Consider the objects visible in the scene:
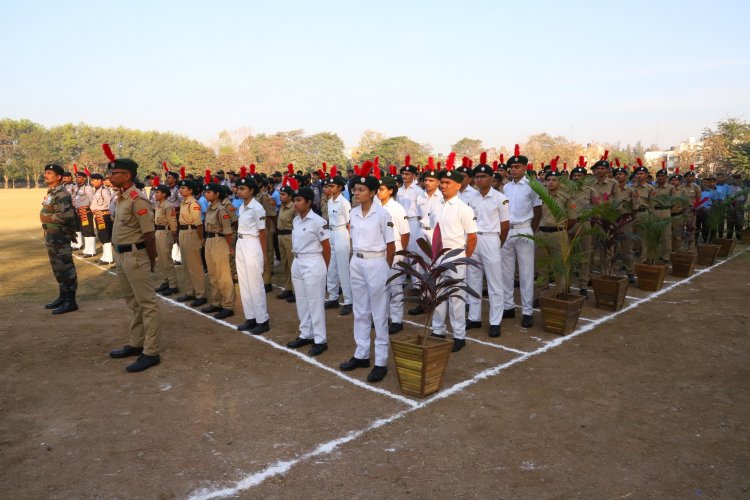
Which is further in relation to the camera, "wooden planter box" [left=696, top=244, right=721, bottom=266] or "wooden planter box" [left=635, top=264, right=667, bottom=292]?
"wooden planter box" [left=696, top=244, right=721, bottom=266]

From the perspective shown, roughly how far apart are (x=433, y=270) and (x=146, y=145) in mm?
81804

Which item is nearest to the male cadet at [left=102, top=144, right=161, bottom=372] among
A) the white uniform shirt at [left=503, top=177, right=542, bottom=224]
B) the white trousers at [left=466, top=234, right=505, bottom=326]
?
the white trousers at [left=466, top=234, right=505, bottom=326]

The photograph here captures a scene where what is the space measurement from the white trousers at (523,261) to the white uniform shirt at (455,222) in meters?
1.27

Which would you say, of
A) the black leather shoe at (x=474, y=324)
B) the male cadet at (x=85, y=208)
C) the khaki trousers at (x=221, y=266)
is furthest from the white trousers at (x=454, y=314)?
the male cadet at (x=85, y=208)

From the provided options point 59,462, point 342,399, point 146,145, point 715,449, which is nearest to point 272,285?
point 342,399

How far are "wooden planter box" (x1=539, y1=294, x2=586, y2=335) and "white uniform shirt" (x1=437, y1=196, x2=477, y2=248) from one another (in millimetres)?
1606

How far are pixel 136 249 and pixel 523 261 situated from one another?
505 centimetres

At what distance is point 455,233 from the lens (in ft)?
18.7

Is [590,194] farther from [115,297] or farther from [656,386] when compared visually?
[115,297]

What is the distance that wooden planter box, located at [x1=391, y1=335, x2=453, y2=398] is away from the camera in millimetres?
4352

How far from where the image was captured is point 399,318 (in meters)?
6.73

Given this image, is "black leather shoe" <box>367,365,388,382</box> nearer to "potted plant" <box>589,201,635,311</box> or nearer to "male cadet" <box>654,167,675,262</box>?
"potted plant" <box>589,201,635,311</box>

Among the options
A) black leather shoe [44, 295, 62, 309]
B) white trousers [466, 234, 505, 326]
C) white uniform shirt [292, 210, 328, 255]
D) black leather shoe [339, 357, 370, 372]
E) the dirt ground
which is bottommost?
the dirt ground

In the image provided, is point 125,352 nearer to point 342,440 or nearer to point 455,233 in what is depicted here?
point 342,440
